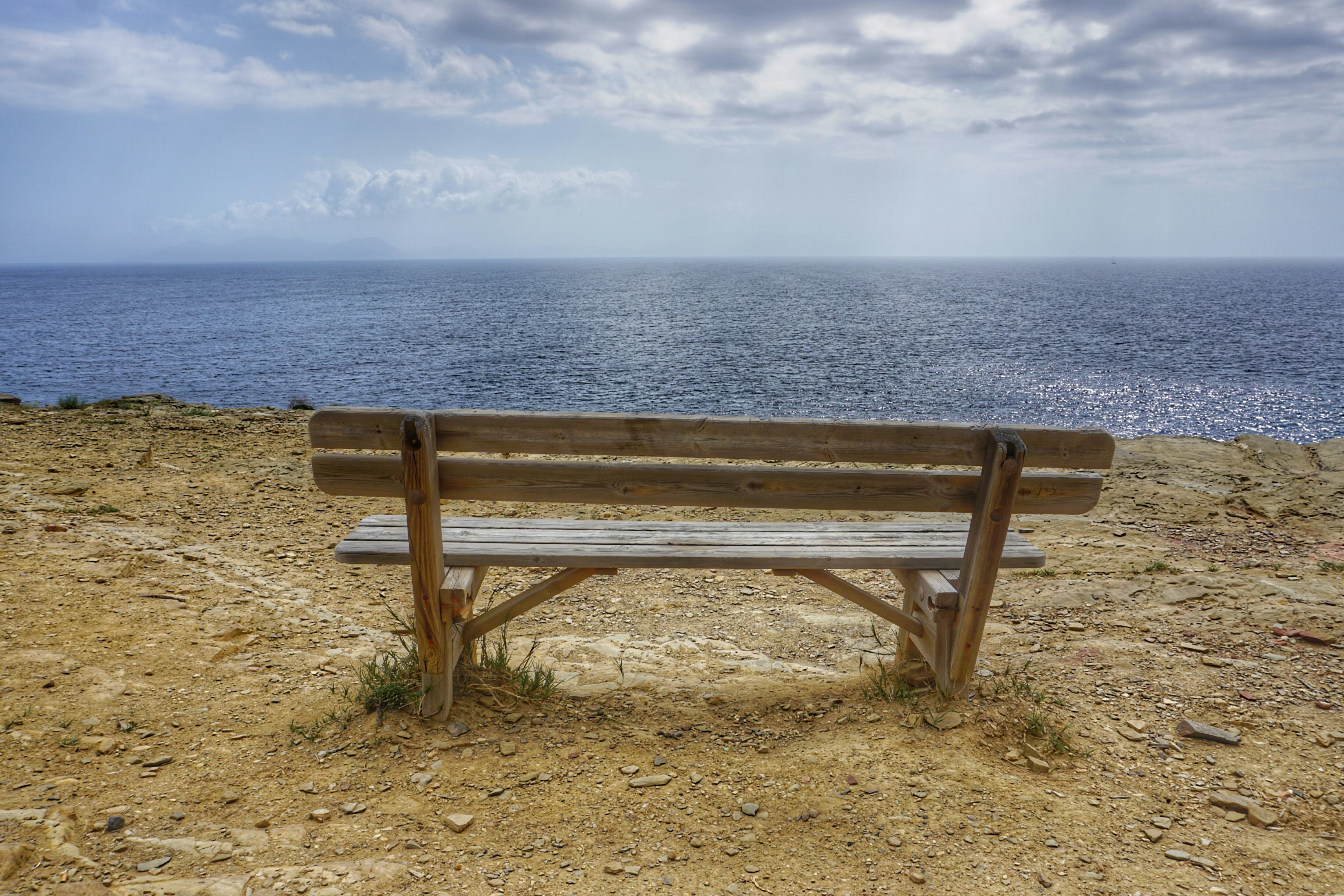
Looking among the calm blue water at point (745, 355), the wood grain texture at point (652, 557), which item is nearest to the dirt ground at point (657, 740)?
the wood grain texture at point (652, 557)

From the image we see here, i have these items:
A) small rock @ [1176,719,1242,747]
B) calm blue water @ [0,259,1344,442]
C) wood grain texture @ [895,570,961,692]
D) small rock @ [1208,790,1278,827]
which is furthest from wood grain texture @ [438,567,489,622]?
calm blue water @ [0,259,1344,442]

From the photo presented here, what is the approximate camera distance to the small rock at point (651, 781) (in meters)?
3.54

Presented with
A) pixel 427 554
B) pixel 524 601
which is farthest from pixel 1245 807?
pixel 427 554

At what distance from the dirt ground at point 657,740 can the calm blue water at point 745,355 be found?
1638cm

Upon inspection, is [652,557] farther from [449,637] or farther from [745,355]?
[745,355]

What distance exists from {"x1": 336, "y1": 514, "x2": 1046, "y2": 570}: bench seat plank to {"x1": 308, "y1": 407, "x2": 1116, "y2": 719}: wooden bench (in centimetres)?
1

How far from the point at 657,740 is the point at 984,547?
204 cm

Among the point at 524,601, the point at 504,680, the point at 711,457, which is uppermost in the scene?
the point at 711,457

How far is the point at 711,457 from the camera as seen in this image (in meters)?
3.55

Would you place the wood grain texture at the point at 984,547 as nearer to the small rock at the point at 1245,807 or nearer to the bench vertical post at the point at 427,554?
the small rock at the point at 1245,807

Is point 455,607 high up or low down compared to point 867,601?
up

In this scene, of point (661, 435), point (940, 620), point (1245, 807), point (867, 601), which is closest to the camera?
point (1245, 807)

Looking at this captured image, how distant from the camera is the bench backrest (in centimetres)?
346

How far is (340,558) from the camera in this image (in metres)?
3.96
